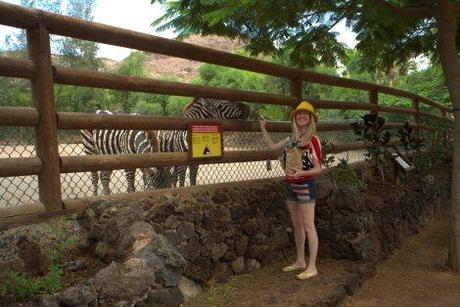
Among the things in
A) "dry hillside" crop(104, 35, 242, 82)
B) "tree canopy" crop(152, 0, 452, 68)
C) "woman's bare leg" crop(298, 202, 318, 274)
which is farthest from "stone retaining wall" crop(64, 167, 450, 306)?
"dry hillside" crop(104, 35, 242, 82)

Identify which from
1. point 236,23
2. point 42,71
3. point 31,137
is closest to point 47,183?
point 31,137

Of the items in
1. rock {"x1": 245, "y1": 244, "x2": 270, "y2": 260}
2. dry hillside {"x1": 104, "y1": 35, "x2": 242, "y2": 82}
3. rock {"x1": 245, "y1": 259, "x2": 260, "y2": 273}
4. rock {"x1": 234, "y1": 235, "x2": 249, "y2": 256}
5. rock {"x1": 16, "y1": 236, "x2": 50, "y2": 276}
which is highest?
dry hillside {"x1": 104, "y1": 35, "x2": 242, "y2": 82}

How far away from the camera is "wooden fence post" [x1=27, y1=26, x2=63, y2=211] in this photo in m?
3.66

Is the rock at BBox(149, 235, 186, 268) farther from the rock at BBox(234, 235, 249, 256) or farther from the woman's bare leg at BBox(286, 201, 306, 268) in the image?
the woman's bare leg at BBox(286, 201, 306, 268)

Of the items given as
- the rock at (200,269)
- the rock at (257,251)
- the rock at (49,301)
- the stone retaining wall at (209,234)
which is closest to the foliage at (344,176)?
the stone retaining wall at (209,234)

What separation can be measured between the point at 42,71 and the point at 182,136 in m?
2.55

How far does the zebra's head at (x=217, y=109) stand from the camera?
18.7 feet

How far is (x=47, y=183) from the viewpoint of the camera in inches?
146

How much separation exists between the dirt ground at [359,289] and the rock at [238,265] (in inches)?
3.8

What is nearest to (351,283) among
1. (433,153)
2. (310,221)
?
(310,221)

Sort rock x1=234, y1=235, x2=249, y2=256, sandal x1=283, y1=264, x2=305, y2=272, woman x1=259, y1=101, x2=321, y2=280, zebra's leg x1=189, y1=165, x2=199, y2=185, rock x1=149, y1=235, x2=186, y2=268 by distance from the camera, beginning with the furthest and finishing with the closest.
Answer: zebra's leg x1=189, y1=165, x2=199, y2=185 → sandal x1=283, y1=264, x2=305, y2=272 → rock x1=234, y1=235, x2=249, y2=256 → woman x1=259, y1=101, x2=321, y2=280 → rock x1=149, y1=235, x2=186, y2=268

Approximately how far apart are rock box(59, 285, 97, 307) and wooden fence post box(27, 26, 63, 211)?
3.38ft

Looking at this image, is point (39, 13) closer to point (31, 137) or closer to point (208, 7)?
point (31, 137)

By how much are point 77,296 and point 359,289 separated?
336 cm
